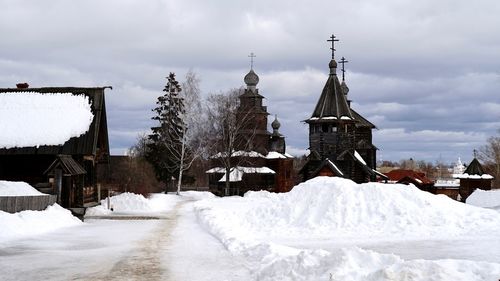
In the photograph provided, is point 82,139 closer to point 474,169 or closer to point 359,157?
point 359,157

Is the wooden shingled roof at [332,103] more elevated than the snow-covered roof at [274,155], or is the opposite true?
the wooden shingled roof at [332,103]

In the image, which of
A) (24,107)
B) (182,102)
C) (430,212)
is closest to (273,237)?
(430,212)

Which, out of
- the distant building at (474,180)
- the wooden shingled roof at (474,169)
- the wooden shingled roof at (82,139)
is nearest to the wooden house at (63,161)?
the wooden shingled roof at (82,139)

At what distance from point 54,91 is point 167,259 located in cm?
2149

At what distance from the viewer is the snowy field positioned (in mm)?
9977

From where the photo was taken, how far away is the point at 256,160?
55.6 meters

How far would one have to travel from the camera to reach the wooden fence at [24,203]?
19.6m

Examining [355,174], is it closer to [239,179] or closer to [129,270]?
[239,179]

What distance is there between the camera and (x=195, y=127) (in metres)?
51.4

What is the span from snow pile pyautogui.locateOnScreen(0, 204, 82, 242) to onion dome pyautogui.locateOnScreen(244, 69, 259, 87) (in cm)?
4017

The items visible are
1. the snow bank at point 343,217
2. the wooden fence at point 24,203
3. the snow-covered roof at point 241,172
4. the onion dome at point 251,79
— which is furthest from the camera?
the onion dome at point 251,79

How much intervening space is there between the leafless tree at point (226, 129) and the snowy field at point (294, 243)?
20039 millimetres

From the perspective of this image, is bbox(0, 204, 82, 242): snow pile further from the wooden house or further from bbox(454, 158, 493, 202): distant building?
bbox(454, 158, 493, 202): distant building

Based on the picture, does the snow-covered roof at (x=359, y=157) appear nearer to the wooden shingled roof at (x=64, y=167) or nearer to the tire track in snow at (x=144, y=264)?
the wooden shingled roof at (x=64, y=167)
